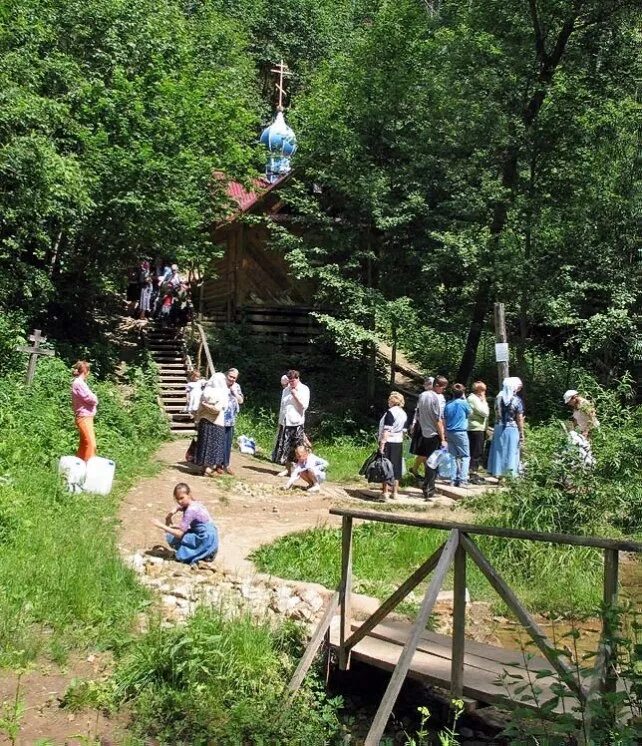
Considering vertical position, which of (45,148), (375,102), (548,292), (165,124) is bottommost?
(548,292)

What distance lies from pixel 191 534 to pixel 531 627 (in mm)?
4391

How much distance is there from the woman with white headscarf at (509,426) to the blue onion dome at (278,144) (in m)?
14.1

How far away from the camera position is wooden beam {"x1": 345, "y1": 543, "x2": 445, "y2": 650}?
578cm

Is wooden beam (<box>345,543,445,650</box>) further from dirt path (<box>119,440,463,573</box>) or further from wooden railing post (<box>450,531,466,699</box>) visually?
dirt path (<box>119,440,463,573</box>)

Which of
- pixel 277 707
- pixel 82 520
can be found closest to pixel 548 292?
pixel 82 520

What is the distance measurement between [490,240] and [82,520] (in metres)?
11.1

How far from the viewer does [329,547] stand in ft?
30.4

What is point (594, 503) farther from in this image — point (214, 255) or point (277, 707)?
point (214, 255)

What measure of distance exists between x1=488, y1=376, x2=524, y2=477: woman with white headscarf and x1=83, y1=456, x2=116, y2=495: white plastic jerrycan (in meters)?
5.60

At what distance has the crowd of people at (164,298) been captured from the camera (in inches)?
835

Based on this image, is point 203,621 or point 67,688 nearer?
point 67,688

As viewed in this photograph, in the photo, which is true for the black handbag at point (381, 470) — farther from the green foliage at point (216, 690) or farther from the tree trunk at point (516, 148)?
the tree trunk at point (516, 148)

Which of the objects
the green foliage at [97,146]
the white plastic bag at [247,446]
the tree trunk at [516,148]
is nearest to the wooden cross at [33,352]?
the green foliage at [97,146]

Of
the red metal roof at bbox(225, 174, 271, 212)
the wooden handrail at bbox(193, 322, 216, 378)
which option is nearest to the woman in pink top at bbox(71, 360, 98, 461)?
the wooden handrail at bbox(193, 322, 216, 378)
